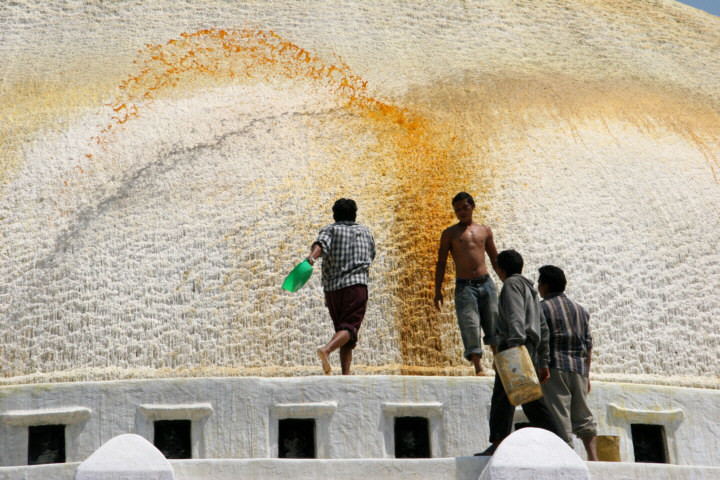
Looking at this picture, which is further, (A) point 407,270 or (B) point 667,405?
(A) point 407,270

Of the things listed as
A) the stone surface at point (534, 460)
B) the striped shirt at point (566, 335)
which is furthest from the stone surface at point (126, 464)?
the striped shirt at point (566, 335)

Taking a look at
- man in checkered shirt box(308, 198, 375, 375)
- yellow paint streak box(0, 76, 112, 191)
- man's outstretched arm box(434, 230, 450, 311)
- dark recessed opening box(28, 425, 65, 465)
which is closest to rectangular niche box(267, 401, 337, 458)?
man in checkered shirt box(308, 198, 375, 375)

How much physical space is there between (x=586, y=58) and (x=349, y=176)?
590cm

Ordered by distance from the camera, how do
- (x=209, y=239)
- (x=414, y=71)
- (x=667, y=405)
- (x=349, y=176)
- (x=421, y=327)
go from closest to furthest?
(x=667, y=405) < (x=421, y=327) < (x=209, y=239) < (x=349, y=176) < (x=414, y=71)

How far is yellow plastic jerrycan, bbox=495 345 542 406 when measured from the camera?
23.7ft

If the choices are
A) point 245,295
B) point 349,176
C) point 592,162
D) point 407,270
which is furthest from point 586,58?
point 245,295

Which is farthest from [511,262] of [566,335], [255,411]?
[255,411]

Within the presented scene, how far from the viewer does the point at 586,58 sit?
57.0ft

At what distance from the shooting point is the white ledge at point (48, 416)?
8602 millimetres

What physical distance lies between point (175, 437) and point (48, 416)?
102cm

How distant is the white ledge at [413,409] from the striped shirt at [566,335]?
1072 millimetres

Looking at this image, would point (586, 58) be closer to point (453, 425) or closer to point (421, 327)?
point (421, 327)

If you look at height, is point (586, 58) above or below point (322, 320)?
above

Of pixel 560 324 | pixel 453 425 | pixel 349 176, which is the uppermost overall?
pixel 349 176
